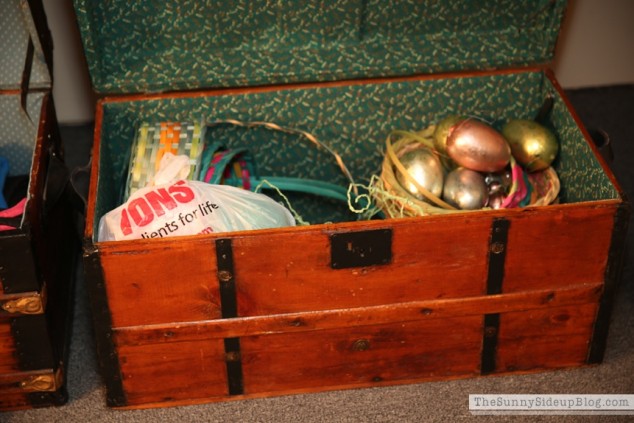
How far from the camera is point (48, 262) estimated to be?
71.6 inches

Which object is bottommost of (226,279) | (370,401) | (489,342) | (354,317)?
(370,401)

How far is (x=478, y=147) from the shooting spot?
1.93 meters

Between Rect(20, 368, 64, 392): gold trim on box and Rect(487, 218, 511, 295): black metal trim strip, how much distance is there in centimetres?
96

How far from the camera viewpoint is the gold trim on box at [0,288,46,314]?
65.6 inches

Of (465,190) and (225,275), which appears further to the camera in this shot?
(465,190)

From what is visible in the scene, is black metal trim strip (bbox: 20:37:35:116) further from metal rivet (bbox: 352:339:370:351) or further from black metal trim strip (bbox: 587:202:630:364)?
black metal trim strip (bbox: 587:202:630:364)

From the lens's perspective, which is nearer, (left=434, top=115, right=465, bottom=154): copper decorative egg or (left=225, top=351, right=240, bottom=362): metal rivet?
(left=225, top=351, right=240, bottom=362): metal rivet

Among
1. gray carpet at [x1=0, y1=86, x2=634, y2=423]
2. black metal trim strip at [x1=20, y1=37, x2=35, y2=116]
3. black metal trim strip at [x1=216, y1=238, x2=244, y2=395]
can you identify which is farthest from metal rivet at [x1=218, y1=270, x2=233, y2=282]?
black metal trim strip at [x1=20, y1=37, x2=35, y2=116]

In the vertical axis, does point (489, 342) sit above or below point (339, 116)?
below

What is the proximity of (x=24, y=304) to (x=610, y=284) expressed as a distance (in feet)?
4.08

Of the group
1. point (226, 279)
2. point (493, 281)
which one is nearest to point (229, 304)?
point (226, 279)

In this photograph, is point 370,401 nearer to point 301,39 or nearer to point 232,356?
point 232,356

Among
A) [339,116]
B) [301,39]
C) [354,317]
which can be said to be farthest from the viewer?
[339,116]

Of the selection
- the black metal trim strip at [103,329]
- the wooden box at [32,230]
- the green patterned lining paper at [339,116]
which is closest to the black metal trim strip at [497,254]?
the green patterned lining paper at [339,116]
